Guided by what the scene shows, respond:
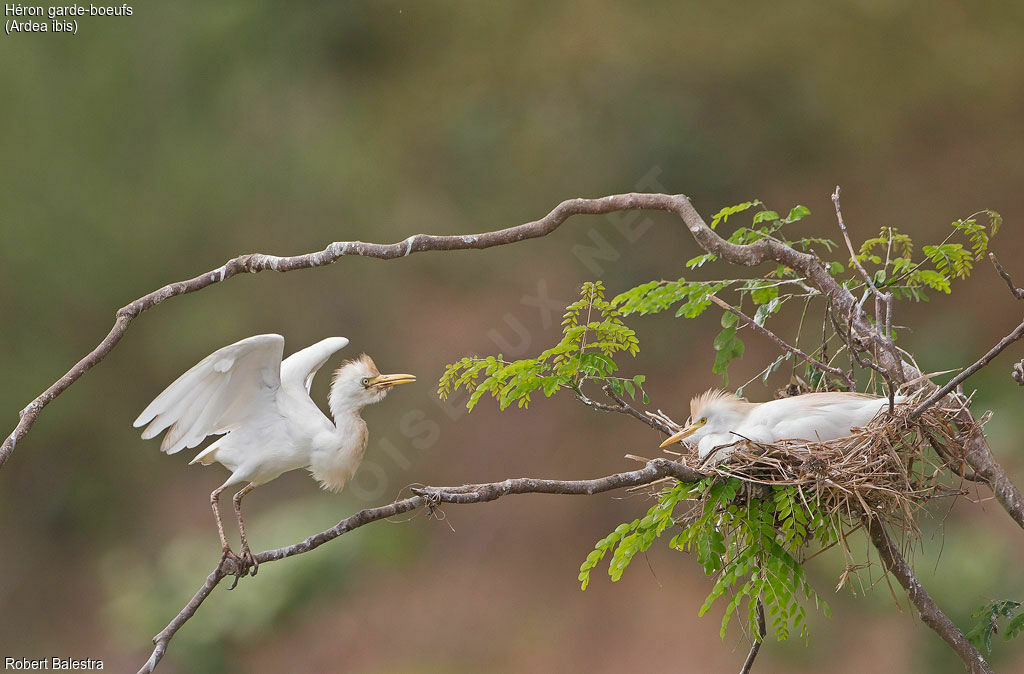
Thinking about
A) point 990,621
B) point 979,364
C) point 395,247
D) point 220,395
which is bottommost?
point 990,621

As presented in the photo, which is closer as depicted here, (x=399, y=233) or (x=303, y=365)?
(x=303, y=365)

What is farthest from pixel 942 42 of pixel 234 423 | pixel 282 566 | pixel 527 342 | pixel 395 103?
pixel 234 423

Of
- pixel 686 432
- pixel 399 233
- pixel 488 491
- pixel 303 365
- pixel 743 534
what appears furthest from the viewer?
pixel 399 233

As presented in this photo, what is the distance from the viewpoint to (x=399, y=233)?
286 inches

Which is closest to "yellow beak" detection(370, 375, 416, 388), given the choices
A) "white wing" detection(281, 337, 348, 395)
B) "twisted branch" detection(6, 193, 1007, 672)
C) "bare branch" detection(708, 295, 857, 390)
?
"white wing" detection(281, 337, 348, 395)

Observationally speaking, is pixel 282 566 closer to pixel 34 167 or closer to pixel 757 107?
pixel 34 167

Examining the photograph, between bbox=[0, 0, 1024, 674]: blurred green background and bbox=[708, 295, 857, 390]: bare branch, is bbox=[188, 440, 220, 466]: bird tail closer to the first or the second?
bbox=[708, 295, 857, 390]: bare branch

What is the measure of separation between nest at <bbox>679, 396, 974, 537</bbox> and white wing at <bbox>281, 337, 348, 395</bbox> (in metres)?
1.09

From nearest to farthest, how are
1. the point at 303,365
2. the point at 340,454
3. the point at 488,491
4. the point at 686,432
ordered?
the point at 488,491 → the point at 686,432 → the point at 340,454 → the point at 303,365

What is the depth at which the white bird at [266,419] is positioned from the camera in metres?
2.33

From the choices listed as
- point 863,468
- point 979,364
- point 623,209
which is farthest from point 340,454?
point 979,364

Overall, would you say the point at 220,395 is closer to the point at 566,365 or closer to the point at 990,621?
the point at 566,365

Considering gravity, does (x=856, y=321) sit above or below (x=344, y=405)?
above

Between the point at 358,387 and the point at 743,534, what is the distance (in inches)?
40.7
